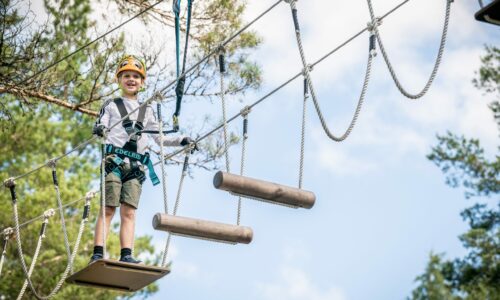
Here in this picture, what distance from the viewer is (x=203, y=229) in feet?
15.8

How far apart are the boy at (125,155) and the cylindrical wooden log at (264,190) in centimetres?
103

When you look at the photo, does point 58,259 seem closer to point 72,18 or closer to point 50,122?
point 50,122

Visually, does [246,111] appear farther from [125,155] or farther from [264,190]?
[264,190]

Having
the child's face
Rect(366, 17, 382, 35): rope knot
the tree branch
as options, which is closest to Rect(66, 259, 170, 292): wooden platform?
the child's face

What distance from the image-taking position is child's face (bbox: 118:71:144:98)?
18.4 ft

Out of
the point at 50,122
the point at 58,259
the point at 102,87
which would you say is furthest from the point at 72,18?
the point at 50,122

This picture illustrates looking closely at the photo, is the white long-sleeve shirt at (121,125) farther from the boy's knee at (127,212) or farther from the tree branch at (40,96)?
the tree branch at (40,96)

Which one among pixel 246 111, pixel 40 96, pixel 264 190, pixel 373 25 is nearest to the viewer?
pixel 264 190

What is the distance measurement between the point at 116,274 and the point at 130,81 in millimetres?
1223

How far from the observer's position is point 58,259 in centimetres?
1462

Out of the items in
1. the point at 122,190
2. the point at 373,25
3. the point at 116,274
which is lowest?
the point at 116,274

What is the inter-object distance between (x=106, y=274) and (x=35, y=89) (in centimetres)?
382

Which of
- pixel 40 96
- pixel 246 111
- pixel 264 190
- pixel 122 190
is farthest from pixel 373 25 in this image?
pixel 40 96

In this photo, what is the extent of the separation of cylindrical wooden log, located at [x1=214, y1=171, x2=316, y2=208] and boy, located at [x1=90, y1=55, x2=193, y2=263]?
103cm
